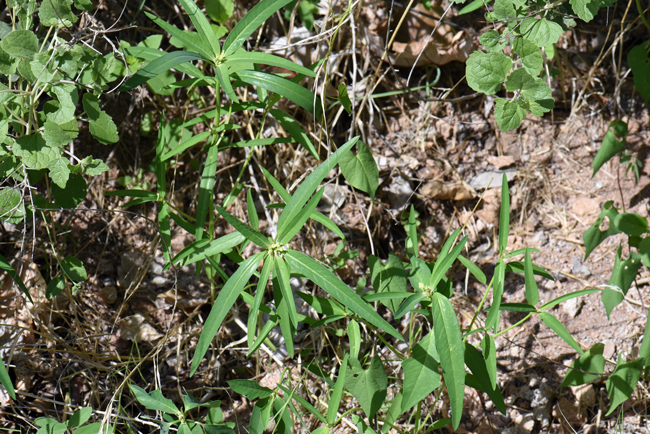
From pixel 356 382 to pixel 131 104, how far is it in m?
1.69

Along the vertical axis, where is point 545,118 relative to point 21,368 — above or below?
above

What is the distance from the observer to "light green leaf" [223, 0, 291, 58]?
1.62 metres

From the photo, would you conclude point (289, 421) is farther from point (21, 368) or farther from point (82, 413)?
point (21, 368)

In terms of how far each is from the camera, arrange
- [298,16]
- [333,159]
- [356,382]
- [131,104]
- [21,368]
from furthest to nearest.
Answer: [298,16] → [131,104] → [21,368] → [356,382] → [333,159]

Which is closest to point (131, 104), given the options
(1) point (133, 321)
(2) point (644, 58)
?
(1) point (133, 321)

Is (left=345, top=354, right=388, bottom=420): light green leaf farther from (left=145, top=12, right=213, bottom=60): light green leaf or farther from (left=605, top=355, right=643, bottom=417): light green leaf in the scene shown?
(left=145, top=12, right=213, bottom=60): light green leaf

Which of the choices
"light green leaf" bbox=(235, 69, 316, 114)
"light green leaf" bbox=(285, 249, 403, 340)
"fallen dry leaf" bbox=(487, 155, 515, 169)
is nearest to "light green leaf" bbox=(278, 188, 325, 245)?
"light green leaf" bbox=(285, 249, 403, 340)

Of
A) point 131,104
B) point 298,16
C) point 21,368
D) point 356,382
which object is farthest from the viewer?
point 298,16

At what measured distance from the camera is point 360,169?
1899 mm

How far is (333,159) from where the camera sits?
58.1 inches

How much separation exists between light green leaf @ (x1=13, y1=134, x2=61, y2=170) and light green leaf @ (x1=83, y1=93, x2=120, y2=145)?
6.9 inches

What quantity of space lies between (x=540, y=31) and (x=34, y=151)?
1.76m

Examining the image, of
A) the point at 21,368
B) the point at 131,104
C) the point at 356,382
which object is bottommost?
the point at 21,368

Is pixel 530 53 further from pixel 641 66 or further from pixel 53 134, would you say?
pixel 53 134
